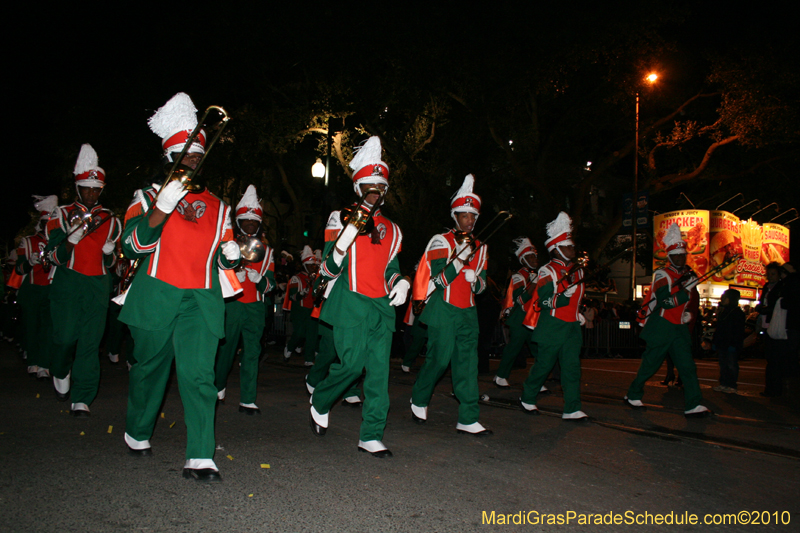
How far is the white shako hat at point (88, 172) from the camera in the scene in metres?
6.45

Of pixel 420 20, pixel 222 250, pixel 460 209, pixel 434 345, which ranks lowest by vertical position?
pixel 434 345

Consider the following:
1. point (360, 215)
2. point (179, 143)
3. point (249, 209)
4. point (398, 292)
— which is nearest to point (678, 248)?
point (398, 292)

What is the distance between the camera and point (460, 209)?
20.6 feet

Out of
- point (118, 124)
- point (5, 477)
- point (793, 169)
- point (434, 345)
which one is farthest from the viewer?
point (793, 169)

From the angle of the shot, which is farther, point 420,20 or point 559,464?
point 420,20

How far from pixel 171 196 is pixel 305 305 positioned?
8.23m

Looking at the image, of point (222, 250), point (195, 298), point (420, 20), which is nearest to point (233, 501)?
point (195, 298)

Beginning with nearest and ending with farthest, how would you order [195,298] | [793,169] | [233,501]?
[233,501], [195,298], [793,169]

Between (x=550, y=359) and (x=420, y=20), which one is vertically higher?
(x=420, y=20)

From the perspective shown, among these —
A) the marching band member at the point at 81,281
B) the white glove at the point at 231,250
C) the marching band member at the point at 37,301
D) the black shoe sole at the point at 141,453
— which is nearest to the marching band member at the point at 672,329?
the white glove at the point at 231,250

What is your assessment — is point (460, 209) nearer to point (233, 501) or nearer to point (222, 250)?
point (222, 250)

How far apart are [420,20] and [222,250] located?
47.1ft

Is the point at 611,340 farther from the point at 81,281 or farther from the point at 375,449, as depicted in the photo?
the point at 81,281

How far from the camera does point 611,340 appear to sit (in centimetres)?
1753
